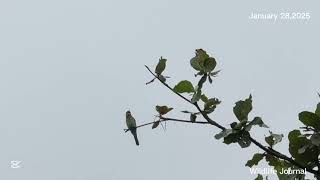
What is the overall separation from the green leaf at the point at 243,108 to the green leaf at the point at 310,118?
16.2 inches

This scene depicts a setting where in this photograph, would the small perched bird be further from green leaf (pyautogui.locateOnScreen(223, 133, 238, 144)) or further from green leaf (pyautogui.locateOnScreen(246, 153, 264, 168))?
green leaf (pyautogui.locateOnScreen(246, 153, 264, 168))

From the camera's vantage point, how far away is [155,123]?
3.83 meters

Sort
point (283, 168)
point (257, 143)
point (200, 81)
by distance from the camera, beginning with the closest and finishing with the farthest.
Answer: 1. point (257, 143)
2. point (200, 81)
3. point (283, 168)

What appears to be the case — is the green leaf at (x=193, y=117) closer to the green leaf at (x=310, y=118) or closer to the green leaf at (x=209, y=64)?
the green leaf at (x=209, y=64)

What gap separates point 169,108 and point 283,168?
120 centimetres

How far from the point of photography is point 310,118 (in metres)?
3.91

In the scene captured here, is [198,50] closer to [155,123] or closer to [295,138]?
[155,123]

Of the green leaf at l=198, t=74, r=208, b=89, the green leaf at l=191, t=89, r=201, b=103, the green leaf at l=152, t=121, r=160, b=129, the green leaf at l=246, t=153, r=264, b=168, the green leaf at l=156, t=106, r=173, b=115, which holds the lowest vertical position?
the green leaf at l=246, t=153, r=264, b=168

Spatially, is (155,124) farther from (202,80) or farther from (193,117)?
(202,80)

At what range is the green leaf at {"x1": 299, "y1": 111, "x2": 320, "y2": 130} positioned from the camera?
153 inches

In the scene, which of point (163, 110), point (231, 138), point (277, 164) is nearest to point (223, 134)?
point (231, 138)

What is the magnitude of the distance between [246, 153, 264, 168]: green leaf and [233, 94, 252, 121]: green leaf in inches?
26.1

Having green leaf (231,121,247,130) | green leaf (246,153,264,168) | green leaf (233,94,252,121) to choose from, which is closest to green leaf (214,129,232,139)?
green leaf (231,121,247,130)

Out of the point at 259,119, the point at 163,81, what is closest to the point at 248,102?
the point at 259,119
